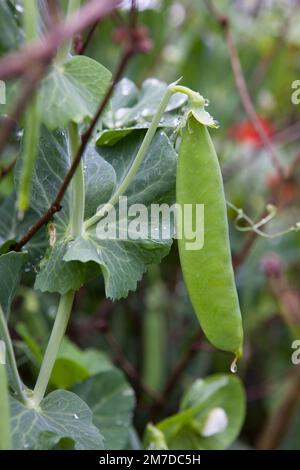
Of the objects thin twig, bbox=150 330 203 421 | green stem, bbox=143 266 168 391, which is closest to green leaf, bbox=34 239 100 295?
thin twig, bbox=150 330 203 421

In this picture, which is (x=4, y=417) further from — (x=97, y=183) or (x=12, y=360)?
(x=97, y=183)

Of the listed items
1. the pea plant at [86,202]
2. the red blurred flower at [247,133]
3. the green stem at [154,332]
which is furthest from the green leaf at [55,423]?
the red blurred flower at [247,133]

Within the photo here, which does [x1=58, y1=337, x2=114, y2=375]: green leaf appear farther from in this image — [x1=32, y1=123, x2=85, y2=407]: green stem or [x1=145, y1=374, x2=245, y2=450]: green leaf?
[x1=32, y1=123, x2=85, y2=407]: green stem

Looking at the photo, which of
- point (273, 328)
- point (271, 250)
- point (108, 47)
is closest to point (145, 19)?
point (108, 47)

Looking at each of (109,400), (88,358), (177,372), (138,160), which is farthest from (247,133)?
(138,160)
